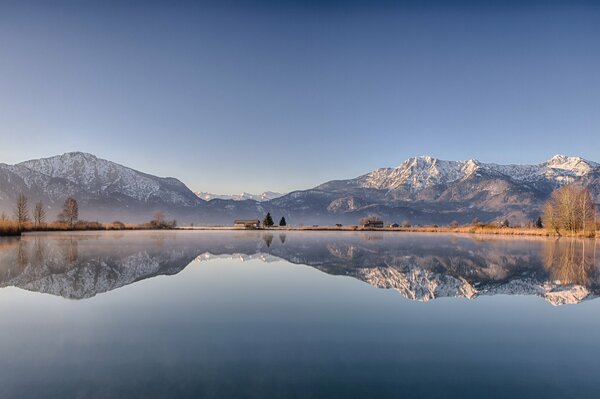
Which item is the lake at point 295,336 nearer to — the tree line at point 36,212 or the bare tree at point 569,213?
the bare tree at point 569,213

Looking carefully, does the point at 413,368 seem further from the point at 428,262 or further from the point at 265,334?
the point at 428,262

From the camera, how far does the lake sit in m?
7.24

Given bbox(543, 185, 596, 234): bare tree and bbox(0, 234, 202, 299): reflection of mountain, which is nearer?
Result: bbox(0, 234, 202, 299): reflection of mountain

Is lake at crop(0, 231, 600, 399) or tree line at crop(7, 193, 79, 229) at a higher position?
tree line at crop(7, 193, 79, 229)

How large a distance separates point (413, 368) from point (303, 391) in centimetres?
264

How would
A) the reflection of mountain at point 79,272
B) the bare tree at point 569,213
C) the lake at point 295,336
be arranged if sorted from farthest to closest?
the bare tree at point 569,213
the reflection of mountain at point 79,272
the lake at point 295,336

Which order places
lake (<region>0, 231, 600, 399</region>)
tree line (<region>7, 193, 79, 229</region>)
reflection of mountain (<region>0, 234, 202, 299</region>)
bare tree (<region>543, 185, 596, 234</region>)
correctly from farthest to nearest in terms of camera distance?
bare tree (<region>543, 185, 596, 234</region>) → tree line (<region>7, 193, 79, 229</region>) → reflection of mountain (<region>0, 234, 202, 299</region>) → lake (<region>0, 231, 600, 399</region>)

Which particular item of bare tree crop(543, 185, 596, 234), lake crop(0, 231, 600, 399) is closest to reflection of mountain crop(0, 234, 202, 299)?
lake crop(0, 231, 600, 399)

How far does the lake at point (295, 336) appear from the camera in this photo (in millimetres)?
7242

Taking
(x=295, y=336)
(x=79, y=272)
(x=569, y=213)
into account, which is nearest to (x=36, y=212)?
(x=79, y=272)

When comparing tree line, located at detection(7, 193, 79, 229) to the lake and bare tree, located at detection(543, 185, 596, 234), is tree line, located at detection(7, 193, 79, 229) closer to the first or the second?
the lake

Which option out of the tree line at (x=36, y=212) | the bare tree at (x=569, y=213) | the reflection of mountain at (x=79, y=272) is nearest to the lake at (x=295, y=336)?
the reflection of mountain at (x=79, y=272)

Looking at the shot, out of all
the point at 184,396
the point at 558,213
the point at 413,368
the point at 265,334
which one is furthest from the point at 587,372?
the point at 558,213

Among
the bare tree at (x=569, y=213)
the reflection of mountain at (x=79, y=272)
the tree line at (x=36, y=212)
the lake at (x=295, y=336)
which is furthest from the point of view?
the bare tree at (x=569, y=213)
